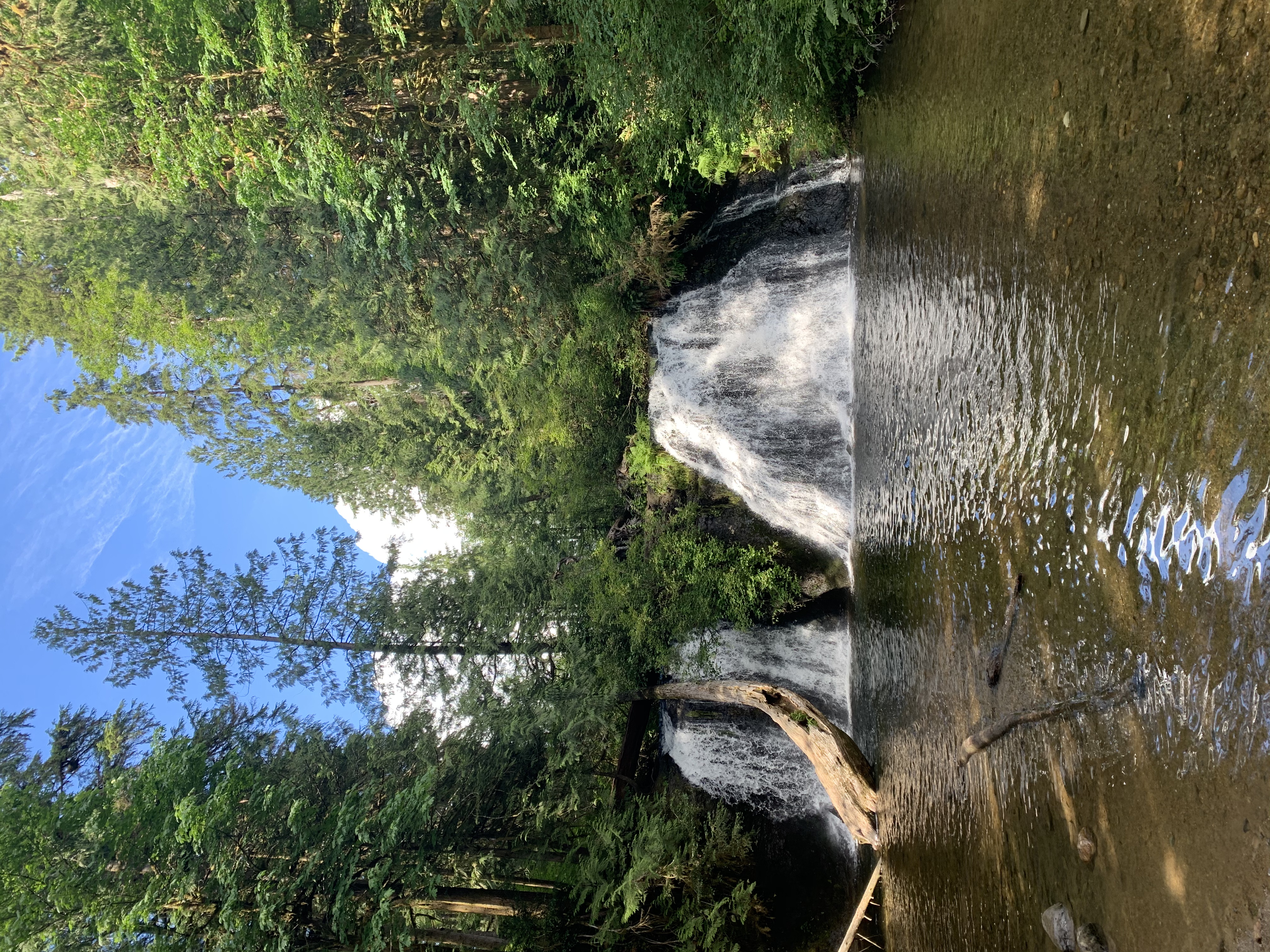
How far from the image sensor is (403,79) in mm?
12688

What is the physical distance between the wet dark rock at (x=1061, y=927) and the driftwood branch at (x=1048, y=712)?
1187mm

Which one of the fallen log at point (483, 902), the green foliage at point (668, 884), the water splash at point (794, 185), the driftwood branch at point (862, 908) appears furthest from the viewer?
the fallen log at point (483, 902)

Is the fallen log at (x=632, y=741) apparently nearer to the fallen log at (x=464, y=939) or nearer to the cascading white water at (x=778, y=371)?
the fallen log at (x=464, y=939)

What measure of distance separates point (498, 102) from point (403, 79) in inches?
61.5

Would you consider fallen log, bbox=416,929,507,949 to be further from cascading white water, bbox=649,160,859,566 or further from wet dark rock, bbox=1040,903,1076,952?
wet dark rock, bbox=1040,903,1076,952

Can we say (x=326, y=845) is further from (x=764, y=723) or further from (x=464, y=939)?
(x=764, y=723)

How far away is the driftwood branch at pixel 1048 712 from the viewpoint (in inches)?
174

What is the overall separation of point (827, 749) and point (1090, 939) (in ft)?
23.2

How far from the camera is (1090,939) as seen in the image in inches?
185

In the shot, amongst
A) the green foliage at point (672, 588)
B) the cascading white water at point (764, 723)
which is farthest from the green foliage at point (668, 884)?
the green foliage at point (672, 588)

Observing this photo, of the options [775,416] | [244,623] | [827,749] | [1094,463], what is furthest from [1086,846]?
[244,623]

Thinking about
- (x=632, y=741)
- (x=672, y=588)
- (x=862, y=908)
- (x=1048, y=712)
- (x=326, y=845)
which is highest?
(x=1048, y=712)

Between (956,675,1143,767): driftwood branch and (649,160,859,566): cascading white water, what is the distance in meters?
6.39

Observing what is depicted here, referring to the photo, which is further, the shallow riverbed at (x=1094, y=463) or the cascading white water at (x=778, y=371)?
the cascading white water at (x=778, y=371)
